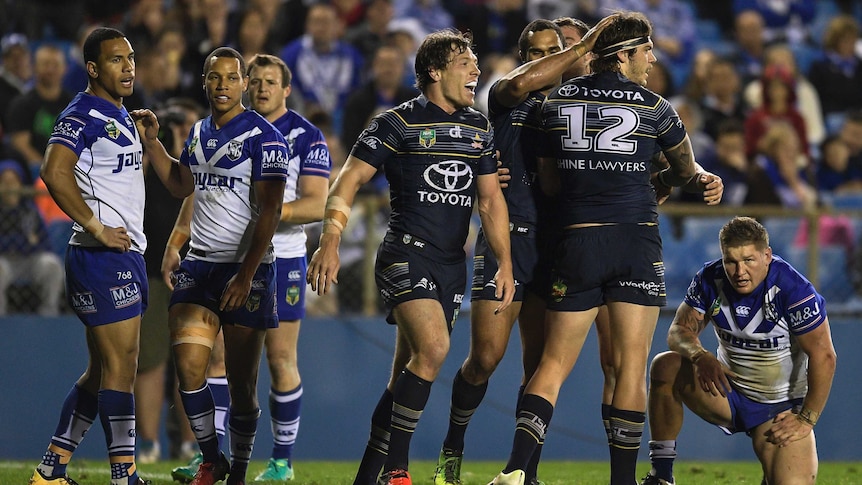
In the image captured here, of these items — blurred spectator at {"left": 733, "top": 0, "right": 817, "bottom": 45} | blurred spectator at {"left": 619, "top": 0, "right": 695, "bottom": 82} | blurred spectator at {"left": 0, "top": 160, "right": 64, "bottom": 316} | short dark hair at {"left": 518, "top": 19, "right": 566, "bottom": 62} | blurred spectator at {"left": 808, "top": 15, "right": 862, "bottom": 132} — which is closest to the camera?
short dark hair at {"left": 518, "top": 19, "right": 566, "bottom": 62}

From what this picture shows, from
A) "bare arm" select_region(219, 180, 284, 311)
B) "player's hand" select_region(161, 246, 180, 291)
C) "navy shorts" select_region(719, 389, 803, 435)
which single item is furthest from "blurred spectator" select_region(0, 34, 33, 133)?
"navy shorts" select_region(719, 389, 803, 435)

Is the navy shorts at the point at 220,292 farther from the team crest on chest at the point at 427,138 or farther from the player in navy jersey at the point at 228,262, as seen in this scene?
the team crest on chest at the point at 427,138

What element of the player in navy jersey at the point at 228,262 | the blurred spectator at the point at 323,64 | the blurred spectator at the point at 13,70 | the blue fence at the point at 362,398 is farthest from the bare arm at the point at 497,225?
the blurred spectator at the point at 13,70

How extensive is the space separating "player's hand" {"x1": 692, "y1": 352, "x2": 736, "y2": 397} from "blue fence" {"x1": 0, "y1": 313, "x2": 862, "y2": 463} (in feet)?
14.1

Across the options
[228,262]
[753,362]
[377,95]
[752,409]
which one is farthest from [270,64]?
[377,95]

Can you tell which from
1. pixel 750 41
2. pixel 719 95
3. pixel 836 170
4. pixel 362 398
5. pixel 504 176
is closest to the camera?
pixel 504 176

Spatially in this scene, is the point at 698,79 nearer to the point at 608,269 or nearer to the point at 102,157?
the point at 608,269

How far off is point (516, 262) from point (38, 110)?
6980mm

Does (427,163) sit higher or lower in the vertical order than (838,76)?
lower

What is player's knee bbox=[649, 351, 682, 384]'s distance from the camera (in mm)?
6727

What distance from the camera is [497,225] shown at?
6285 mm

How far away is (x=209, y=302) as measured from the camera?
6.27 metres

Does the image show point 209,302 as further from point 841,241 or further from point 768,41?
point 768,41

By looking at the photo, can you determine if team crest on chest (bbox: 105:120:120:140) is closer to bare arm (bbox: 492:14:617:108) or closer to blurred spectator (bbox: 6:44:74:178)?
bare arm (bbox: 492:14:617:108)
